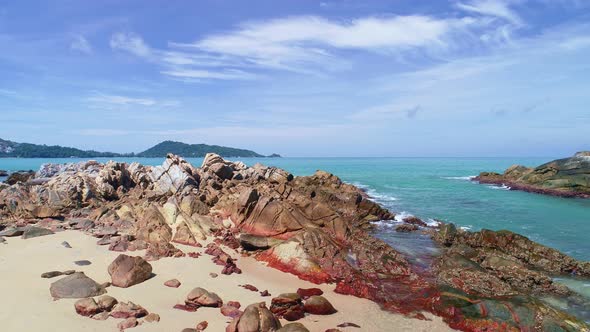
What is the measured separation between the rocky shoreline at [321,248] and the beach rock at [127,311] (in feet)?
2.70

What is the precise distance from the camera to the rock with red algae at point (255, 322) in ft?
30.7

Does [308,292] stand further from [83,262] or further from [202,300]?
[83,262]

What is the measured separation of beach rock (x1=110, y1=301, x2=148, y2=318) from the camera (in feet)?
33.7

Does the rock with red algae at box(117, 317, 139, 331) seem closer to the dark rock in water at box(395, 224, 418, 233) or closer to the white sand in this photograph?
the white sand

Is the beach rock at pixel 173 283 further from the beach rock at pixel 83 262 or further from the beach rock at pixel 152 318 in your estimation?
the beach rock at pixel 83 262

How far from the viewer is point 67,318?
395 inches

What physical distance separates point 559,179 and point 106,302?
62.6m

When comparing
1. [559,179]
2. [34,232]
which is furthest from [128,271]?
[559,179]

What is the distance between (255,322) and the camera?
9.40m

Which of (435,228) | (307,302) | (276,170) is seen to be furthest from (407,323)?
(276,170)

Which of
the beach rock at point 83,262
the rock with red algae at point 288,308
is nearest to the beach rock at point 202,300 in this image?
the rock with red algae at point 288,308

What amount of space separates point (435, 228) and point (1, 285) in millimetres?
24333

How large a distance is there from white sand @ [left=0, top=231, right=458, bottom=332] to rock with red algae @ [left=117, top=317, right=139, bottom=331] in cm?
15

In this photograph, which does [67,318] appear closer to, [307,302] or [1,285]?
[1,285]
